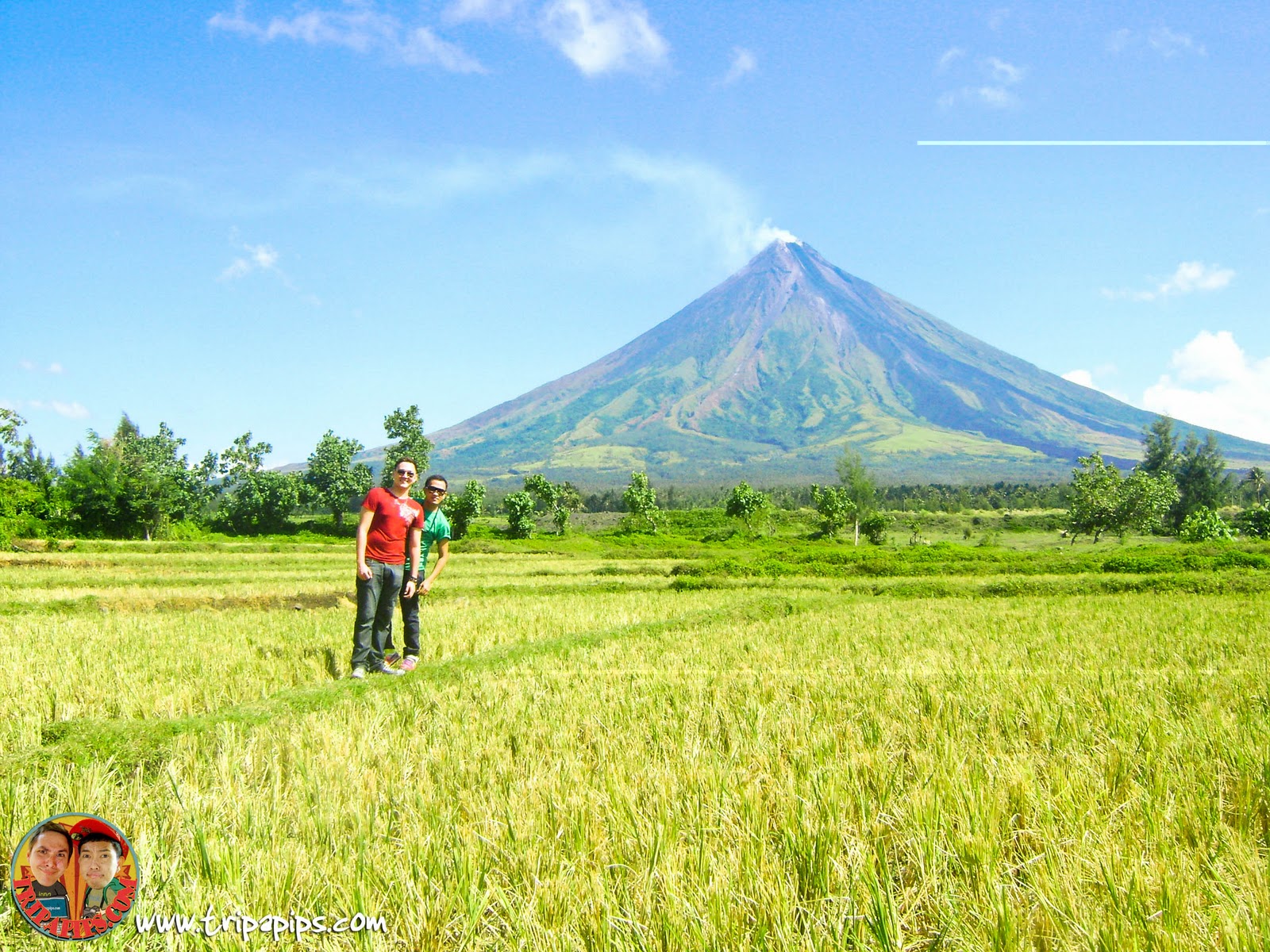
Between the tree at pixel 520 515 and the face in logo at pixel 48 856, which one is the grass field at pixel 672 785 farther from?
the tree at pixel 520 515

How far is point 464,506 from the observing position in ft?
205

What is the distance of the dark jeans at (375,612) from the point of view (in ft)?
23.0

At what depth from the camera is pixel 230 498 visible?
203 ft

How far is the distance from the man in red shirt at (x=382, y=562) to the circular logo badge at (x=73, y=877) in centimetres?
491

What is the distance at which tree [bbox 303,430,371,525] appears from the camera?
62531mm

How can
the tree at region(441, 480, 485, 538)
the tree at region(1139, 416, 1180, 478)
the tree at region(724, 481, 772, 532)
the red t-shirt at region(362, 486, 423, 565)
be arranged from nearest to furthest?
the red t-shirt at region(362, 486, 423, 565) → the tree at region(441, 480, 485, 538) → the tree at region(724, 481, 772, 532) → the tree at region(1139, 416, 1180, 478)

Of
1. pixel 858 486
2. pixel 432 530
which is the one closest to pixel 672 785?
pixel 432 530

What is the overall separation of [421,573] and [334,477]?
61.1 m

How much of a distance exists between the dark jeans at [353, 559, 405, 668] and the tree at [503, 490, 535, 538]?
4980cm

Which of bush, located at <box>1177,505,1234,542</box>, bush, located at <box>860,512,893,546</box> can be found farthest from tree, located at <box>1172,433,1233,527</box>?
bush, located at <box>860,512,893,546</box>

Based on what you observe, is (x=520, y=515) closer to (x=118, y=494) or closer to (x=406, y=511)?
(x=118, y=494)

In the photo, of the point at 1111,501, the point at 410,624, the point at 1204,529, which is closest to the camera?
the point at 410,624

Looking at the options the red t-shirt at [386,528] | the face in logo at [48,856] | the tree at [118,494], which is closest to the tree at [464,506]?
the tree at [118,494]

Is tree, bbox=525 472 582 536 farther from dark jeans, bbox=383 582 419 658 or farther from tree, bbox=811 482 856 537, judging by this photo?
dark jeans, bbox=383 582 419 658
